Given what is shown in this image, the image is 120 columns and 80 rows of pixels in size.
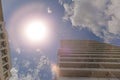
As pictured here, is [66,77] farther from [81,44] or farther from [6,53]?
[81,44]

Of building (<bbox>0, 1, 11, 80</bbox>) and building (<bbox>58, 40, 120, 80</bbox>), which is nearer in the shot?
building (<bbox>58, 40, 120, 80</bbox>)

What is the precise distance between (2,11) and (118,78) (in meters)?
30.4

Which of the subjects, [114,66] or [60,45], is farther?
[60,45]

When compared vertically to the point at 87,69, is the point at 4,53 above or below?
above

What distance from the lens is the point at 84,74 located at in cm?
3234

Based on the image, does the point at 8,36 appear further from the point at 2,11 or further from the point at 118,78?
the point at 118,78

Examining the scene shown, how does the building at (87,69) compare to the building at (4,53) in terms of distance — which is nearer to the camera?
the building at (87,69)

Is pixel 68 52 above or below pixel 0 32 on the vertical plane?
below

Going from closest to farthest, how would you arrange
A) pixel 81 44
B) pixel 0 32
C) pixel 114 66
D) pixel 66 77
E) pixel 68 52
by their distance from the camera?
pixel 66 77 < pixel 114 66 < pixel 68 52 < pixel 0 32 < pixel 81 44

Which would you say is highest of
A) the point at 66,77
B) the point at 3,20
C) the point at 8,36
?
the point at 3,20

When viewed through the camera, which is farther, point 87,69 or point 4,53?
point 4,53

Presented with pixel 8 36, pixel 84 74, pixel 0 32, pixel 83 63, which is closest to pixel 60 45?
pixel 8 36

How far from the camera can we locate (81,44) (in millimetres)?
63688

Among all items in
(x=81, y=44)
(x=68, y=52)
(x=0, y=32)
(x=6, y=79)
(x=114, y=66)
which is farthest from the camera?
(x=81, y=44)
